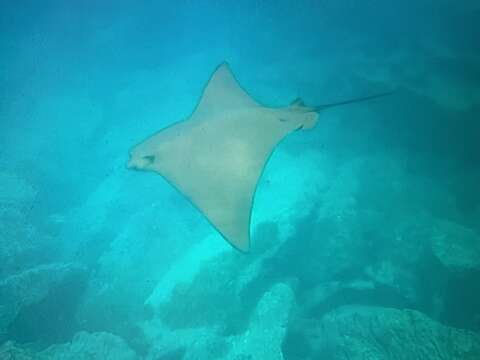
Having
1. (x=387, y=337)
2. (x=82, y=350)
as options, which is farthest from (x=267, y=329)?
(x=82, y=350)

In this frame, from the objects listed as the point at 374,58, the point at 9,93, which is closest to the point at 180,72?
the point at 9,93

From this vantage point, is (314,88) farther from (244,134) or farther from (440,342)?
(440,342)

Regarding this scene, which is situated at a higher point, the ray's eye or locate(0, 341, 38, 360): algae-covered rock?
the ray's eye

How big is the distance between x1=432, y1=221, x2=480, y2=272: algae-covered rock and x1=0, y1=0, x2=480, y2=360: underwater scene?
0.03 metres

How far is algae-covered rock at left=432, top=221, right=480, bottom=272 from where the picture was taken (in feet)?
19.7

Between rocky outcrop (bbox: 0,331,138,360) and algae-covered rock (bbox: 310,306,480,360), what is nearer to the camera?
algae-covered rock (bbox: 310,306,480,360)

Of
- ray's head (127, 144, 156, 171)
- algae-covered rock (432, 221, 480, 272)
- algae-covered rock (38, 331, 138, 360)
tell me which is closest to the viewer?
ray's head (127, 144, 156, 171)

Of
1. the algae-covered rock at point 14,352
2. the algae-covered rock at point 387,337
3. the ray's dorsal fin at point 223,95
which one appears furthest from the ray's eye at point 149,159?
the algae-covered rock at point 14,352

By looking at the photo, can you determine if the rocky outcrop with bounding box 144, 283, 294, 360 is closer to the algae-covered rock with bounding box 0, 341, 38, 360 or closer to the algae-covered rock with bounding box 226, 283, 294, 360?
the algae-covered rock with bounding box 226, 283, 294, 360

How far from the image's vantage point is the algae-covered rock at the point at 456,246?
19.7ft

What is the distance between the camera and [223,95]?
19.0 feet

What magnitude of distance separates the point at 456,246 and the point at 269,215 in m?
3.84

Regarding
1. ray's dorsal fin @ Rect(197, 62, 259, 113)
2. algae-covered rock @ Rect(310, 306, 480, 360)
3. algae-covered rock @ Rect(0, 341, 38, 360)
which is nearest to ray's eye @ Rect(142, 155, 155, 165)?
ray's dorsal fin @ Rect(197, 62, 259, 113)

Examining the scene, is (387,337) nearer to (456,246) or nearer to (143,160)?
(456,246)
